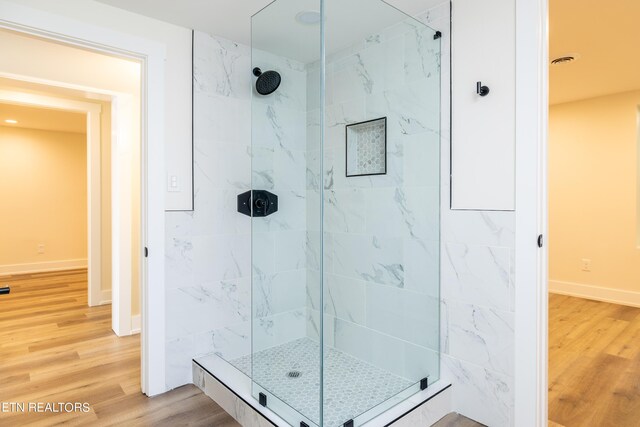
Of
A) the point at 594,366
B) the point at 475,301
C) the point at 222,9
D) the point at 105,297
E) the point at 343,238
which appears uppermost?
the point at 222,9

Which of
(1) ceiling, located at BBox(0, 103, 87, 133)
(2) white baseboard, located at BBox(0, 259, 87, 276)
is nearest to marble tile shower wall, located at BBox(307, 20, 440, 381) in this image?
(1) ceiling, located at BBox(0, 103, 87, 133)

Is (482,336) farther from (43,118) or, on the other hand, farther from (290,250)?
(43,118)

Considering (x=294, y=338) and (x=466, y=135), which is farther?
(x=294, y=338)

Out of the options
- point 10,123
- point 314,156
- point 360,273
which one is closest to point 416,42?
point 314,156

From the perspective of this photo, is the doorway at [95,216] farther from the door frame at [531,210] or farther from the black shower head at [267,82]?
the door frame at [531,210]

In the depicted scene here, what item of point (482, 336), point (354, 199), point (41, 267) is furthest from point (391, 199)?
point (41, 267)

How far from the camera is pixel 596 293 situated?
→ 14.4 feet

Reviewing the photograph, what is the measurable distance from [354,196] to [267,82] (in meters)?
0.86

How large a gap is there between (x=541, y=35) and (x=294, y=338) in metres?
2.03

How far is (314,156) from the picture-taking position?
199 cm

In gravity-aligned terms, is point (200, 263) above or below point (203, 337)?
above

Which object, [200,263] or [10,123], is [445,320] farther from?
[10,123]

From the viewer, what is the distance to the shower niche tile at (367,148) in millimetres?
2055

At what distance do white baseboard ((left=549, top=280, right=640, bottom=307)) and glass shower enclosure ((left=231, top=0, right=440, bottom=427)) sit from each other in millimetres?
3455
